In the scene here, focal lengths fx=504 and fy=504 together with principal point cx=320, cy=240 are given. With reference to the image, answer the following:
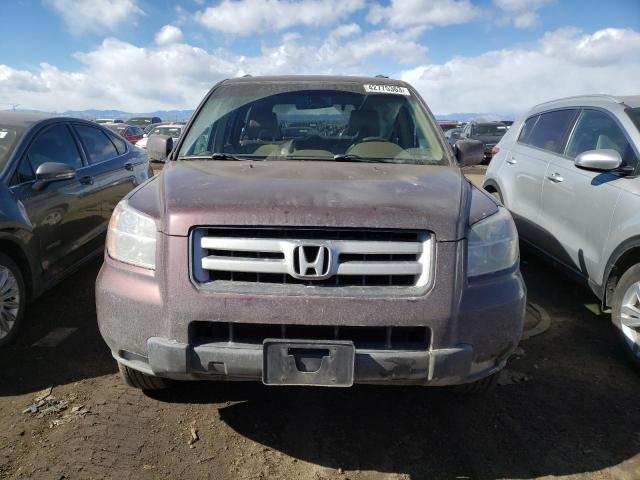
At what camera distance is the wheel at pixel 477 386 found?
9.08 feet

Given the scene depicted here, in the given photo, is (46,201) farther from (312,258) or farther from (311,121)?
(312,258)

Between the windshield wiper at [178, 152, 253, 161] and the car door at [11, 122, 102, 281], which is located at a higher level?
the windshield wiper at [178, 152, 253, 161]

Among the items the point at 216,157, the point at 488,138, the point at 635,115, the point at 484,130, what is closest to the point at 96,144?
the point at 216,157

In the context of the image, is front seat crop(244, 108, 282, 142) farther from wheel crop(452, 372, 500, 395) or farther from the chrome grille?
wheel crop(452, 372, 500, 395)

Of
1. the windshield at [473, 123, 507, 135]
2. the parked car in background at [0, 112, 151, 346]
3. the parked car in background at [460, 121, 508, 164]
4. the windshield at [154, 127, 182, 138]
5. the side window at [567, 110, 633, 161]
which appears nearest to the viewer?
the parked car in background at [0, 112, 151, 346]

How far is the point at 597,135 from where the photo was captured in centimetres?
436

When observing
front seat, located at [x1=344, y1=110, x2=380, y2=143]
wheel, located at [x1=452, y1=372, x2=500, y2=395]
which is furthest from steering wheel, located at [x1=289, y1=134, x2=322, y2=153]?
wheel, located at [x1=452, y1=372, x2=500, y2=395]

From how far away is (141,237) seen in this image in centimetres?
240

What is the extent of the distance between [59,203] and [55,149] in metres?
0.61

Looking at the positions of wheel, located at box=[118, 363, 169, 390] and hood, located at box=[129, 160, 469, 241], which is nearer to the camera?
hood, located at box=[129, 160, 469, 241]

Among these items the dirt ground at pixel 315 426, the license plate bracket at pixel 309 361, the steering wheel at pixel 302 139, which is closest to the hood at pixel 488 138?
the dirt ground at pixel 315 426

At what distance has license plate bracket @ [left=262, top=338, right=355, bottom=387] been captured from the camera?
2162 millimetres

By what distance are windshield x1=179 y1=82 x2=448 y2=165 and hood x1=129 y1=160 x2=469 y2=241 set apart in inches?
25.0

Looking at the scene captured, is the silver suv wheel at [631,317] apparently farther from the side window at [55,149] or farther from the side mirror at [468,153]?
the side window at [55,149]
